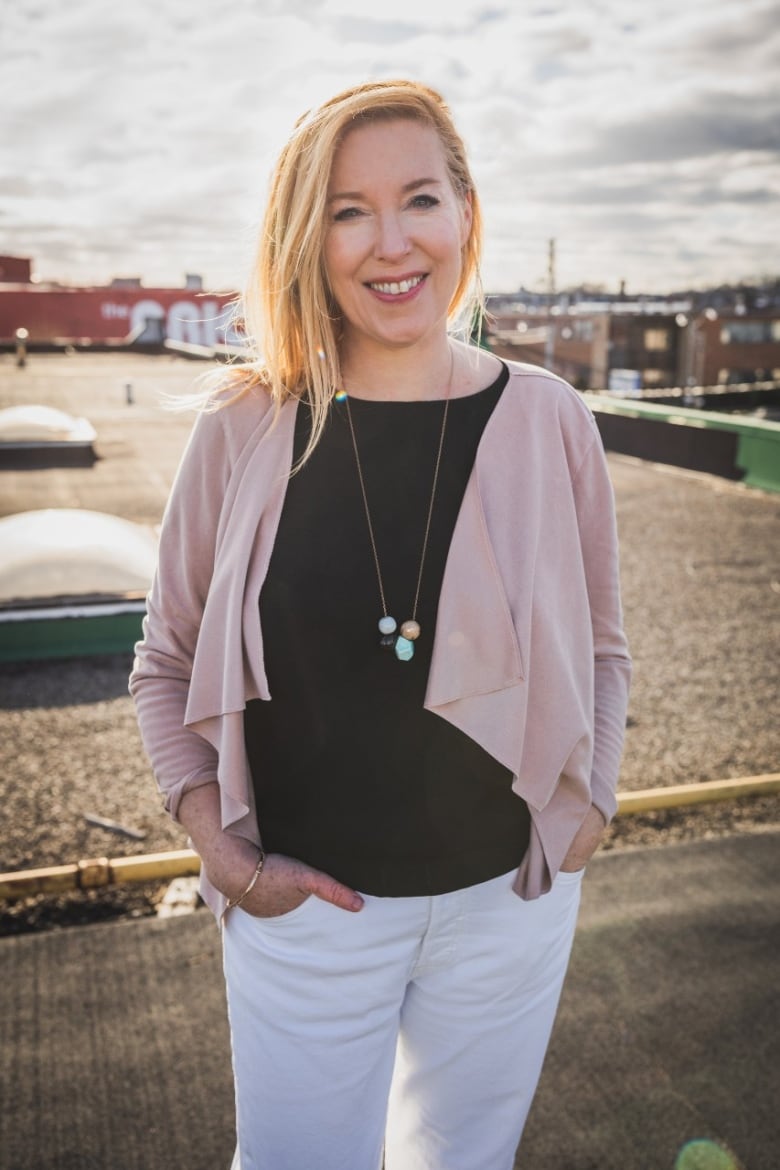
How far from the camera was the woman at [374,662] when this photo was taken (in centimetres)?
157

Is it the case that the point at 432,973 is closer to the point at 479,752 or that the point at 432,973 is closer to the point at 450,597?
the point at 479,752

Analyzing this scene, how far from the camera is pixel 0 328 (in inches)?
2030

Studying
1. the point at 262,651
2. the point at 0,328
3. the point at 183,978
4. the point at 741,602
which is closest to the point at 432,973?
the point at 262,651

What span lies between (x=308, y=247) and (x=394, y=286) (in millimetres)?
160

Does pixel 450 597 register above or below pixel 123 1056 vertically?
above

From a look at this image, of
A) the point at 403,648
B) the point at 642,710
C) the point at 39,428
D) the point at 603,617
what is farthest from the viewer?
the point at 39,428

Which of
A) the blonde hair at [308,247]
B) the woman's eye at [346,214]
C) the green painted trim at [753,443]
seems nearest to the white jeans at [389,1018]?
the blonde hair at [308,247]

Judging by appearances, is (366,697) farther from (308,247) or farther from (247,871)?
(308,247)

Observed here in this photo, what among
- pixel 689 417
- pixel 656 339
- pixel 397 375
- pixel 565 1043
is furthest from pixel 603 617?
pixel 656 339

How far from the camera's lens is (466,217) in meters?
1.76

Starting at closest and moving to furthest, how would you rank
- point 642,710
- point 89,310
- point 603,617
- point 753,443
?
1. point 603,617
2. point 642,710
3. point 753,443
4. point 89,310

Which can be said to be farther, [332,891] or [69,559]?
[69,559]

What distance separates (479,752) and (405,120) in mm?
1080

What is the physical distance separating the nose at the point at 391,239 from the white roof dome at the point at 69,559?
5.11 metres
